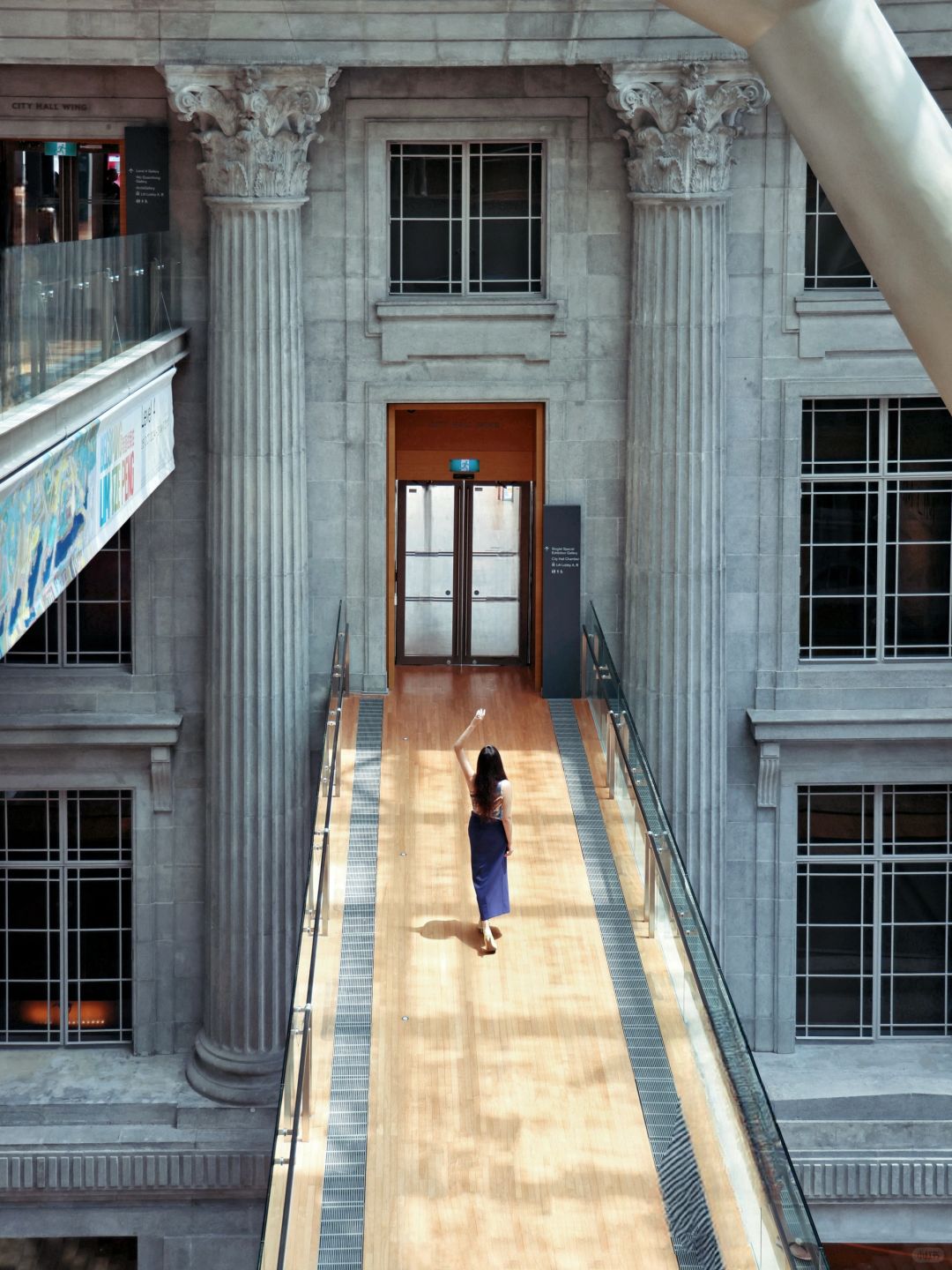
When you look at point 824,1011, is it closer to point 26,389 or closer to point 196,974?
point 196,974

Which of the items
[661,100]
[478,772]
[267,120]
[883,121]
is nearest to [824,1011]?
[478,772]

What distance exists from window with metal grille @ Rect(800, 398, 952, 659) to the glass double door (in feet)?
11.0

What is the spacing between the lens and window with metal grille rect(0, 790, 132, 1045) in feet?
62.1

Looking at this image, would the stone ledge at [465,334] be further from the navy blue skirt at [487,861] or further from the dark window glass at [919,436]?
the navy blue skirt at [487,861]

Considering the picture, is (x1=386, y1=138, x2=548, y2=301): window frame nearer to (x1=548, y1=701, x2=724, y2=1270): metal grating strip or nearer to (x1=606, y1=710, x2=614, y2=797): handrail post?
(x1=606, y1=710, x2=614, y2=797): handrail post

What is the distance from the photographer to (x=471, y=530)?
20.2 metres

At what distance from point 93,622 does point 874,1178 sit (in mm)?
10107

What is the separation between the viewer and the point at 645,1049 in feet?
36.6

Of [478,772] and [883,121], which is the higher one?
[883,121]

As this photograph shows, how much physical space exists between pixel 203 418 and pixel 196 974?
6110 millimetres

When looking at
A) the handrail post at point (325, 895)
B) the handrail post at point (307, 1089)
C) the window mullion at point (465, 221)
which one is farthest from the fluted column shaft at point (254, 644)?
the handrail post at point (307, 1089)

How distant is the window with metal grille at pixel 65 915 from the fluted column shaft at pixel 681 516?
19.7 ft

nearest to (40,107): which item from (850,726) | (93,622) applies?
(93,622)

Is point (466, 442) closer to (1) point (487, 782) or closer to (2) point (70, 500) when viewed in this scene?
(1) point (487, 782)
